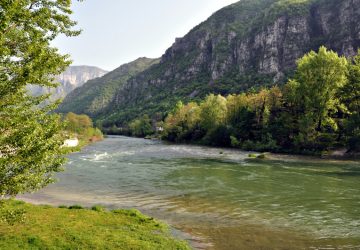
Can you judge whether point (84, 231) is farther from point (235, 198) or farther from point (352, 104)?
point (352, 104)

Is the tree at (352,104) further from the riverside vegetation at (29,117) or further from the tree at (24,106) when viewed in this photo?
the tree at (24,106)

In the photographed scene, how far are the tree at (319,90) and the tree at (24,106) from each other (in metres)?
91.4

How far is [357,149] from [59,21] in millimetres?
90993

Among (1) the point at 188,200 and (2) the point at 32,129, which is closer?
(2) the point at 32,129

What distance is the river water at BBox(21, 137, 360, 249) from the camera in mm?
26672

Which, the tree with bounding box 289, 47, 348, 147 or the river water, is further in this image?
the tree with bounding box 289, 47, 348, 147

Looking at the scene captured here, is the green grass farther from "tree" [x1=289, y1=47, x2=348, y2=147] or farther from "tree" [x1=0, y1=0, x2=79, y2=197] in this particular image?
"tree" [x1=289, y1=47, x2=348, y2=147]

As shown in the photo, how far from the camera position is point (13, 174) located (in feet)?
51.6

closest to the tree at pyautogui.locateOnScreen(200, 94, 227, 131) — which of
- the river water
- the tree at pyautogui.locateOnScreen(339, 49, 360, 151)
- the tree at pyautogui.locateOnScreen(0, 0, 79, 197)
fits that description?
the tree at pyautogui.locateOnScreen(339, 49, 360, 151)

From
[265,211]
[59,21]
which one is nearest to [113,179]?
[265,211]

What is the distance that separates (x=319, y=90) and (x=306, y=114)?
8.03m

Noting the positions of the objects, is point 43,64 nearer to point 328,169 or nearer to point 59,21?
point 59,21

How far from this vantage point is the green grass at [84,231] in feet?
70.6

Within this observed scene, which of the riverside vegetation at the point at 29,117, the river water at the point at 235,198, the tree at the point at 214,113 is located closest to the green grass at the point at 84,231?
the riverside vegetation at the point at 29,117
